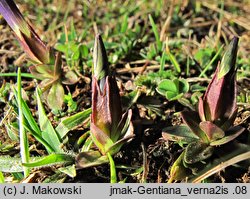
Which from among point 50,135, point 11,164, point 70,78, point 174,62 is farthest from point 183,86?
point 11,164

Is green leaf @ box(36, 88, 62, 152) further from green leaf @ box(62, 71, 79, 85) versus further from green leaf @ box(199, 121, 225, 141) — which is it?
green leaf @ box(199, 121, 225, 141)

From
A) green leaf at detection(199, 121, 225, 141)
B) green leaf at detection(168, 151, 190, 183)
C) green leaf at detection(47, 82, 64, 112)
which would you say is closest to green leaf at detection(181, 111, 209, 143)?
green leaf at detection(199, 121, 225, 141)

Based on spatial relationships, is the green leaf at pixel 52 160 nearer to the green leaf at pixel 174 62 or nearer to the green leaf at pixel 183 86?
the green leaf at pixel 183 86

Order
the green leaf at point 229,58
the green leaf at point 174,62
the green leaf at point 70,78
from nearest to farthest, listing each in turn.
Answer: the green leaf at point 229,58 < the green leaf at point 70,78 < the green leaf at point 174,62

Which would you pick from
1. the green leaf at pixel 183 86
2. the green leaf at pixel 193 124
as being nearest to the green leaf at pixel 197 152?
the green leaf at pixel 193 124

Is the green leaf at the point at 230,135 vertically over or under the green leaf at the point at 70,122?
under

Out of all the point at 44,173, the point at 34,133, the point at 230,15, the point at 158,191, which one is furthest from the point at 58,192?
the point at 230,15

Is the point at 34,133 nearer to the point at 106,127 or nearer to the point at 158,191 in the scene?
the point at 106,127
